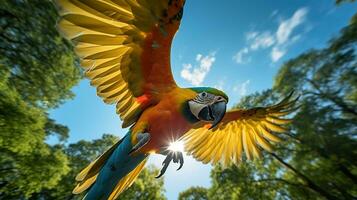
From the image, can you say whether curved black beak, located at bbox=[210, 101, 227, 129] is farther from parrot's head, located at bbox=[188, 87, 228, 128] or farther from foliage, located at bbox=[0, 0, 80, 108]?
foliage, located at bbox=[0, 0, 80, 108]

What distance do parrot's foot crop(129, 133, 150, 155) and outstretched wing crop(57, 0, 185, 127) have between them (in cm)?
46

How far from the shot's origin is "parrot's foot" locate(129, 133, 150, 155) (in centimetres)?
245

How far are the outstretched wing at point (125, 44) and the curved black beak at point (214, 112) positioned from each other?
0.49m

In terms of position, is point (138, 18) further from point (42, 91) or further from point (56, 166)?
point (56, 166)

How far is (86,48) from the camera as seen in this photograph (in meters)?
2.76

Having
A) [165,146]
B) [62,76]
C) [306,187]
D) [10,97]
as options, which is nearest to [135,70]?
[165,146]

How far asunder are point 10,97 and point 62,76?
207 cm

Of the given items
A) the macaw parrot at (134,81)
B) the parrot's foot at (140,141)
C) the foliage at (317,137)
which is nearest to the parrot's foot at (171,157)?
the macaw parrot at (134,81)

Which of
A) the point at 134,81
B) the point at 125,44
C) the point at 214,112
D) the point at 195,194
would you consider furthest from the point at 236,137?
the point at 195,194

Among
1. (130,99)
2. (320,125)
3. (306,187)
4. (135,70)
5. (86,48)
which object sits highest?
(86,48)

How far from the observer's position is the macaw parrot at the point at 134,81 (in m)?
2.53

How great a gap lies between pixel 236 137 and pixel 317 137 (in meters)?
7.95

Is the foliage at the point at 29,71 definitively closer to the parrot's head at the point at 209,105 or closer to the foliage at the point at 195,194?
the parrot's head at the point at 209,105

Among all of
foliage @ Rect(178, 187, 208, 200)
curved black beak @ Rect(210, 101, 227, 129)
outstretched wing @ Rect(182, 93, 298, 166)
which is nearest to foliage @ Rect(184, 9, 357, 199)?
outstretched wing @ Rect(182, 93, 298, 166)
